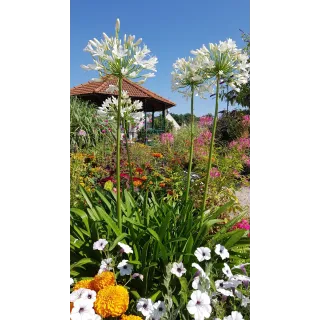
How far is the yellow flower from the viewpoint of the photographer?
4.29ft

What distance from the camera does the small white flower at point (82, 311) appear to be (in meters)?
1.29

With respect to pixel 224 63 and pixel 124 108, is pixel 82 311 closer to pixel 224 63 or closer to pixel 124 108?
pixel 124 108

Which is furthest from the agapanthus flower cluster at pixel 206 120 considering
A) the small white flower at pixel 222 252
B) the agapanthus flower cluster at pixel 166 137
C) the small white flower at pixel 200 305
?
the small white flower at pixel 200 305

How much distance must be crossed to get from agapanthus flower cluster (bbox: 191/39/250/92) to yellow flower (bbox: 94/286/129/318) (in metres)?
1.10

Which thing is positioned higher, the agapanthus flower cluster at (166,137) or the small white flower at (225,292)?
the agapanthus flower cluster at (166,137)

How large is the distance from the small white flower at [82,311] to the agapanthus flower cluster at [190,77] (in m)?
1.22

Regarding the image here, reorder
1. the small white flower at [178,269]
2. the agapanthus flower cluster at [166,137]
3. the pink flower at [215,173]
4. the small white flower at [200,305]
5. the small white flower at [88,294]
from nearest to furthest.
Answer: the small white flower at [200,305] → the small white flower at [88,294] → the small white flower at [178,269] → the pink flower at [215,173] → the agapanthus flower cluster at [166,137]

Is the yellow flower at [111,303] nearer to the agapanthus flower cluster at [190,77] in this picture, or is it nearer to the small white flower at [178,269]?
the small white flower at [178,269]

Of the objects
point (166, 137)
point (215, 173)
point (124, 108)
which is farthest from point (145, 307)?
point (166, 137)

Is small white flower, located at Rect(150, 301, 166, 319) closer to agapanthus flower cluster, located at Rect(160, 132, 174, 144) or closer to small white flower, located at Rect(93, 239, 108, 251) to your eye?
small white flower, located at Rect(93, 239, 108, 251)

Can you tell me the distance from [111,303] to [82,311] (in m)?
0.12
